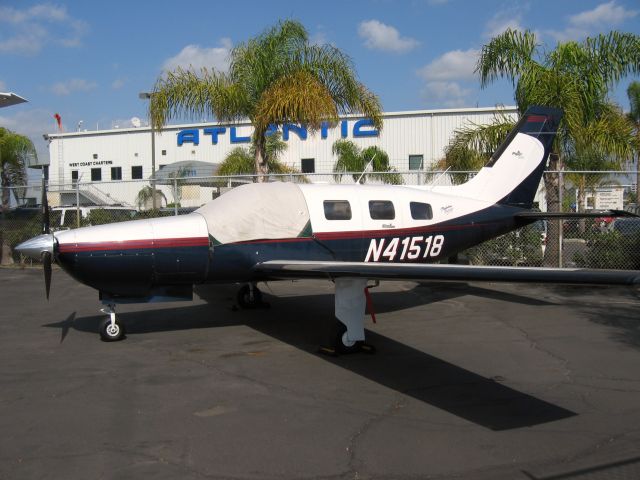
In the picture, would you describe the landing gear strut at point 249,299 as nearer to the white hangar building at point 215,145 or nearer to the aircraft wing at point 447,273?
the aircraft wing at point 447,273

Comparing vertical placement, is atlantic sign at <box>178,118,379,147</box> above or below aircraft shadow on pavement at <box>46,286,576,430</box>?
above

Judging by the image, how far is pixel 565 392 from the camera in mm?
6223

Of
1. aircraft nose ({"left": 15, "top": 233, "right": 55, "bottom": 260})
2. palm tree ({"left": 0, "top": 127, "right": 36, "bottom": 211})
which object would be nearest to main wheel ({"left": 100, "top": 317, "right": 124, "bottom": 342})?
aircraft nose ({"left": 15, "top": 233, "right": 55, "bottom": 260})

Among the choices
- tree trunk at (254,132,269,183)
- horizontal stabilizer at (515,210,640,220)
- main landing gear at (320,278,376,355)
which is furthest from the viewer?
tree trunk at (254,132,269,183)

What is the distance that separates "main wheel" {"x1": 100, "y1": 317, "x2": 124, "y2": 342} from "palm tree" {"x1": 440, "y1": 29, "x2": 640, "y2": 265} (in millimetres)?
10987

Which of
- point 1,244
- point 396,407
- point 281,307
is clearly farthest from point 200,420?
point 1,244

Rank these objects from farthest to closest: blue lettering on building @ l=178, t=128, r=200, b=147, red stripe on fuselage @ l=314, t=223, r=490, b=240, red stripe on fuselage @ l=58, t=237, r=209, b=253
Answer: blue lettering on building @ l=178, t=128, r=200, b=147 → red stripe on fuselage @ l=314, t=223, r=490, b=240 → red stripe on fuselage @ l=58, t=237, r=209, b=253

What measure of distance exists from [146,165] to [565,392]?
149 feet

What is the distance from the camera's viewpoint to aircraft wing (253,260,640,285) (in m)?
4.83

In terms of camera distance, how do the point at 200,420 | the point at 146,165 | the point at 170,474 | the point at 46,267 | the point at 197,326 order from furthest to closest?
1. the point at 146,165
2. the point at 197,326
3. the point at 46,267
4. the point at 200,420
5. the point at 170,474

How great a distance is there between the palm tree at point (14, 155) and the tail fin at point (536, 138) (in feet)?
88.6

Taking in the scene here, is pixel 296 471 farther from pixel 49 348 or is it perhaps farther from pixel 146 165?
pixel 146 165

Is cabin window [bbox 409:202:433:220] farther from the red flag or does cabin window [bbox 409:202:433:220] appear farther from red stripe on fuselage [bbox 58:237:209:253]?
the red flag

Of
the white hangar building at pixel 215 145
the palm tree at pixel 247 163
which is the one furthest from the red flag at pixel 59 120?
the palm tree at pixel 247 163
